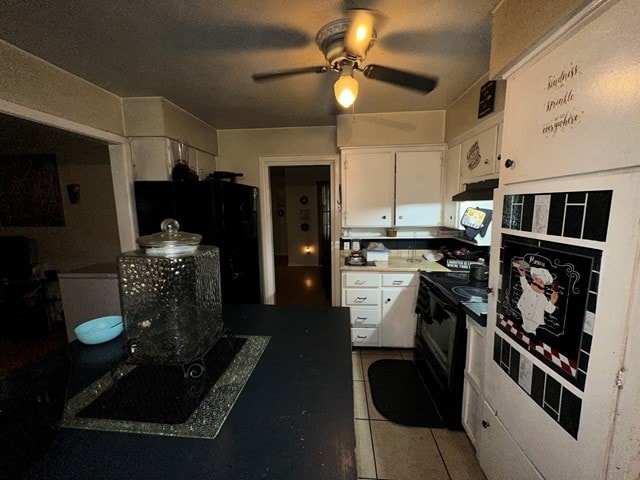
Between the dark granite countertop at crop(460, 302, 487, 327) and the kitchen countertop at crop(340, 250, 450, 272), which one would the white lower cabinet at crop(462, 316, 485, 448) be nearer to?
the dark granite countertop at crop(460, 302, 487, 327)

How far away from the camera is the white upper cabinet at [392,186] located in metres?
2.66

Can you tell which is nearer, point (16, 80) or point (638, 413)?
point (638, 413)

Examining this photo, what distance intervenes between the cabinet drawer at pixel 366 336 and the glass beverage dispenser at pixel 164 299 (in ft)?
6.36

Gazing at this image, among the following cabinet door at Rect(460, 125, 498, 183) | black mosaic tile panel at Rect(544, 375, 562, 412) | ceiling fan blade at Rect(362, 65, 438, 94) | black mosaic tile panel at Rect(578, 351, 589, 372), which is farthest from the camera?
cabinet door at Rect(460, 125, 498, 183)

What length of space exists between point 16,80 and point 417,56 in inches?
92.3

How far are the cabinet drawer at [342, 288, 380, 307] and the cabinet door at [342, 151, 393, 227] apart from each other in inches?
27.9

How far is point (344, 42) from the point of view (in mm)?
1252

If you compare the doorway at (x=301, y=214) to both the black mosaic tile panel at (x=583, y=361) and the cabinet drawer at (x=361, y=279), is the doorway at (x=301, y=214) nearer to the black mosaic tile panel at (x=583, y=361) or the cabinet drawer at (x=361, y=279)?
the cabinet drawer at (x=361, y=279)

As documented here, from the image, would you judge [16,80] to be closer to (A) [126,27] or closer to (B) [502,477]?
(A) [126,27]

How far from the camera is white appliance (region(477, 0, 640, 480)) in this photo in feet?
2.29

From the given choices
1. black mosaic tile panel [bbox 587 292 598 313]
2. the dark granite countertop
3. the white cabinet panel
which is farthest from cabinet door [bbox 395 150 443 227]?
black mosaic tile panel [bbox 587 292 598 313]

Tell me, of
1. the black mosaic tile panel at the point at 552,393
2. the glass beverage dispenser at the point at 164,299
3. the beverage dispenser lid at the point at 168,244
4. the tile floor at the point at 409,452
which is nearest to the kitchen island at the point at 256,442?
the glass beverage dispenser at the point at 164,299

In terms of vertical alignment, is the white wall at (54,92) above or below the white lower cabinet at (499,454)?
above

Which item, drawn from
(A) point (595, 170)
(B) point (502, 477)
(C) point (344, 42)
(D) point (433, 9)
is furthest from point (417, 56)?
(B) point (502, 477)
